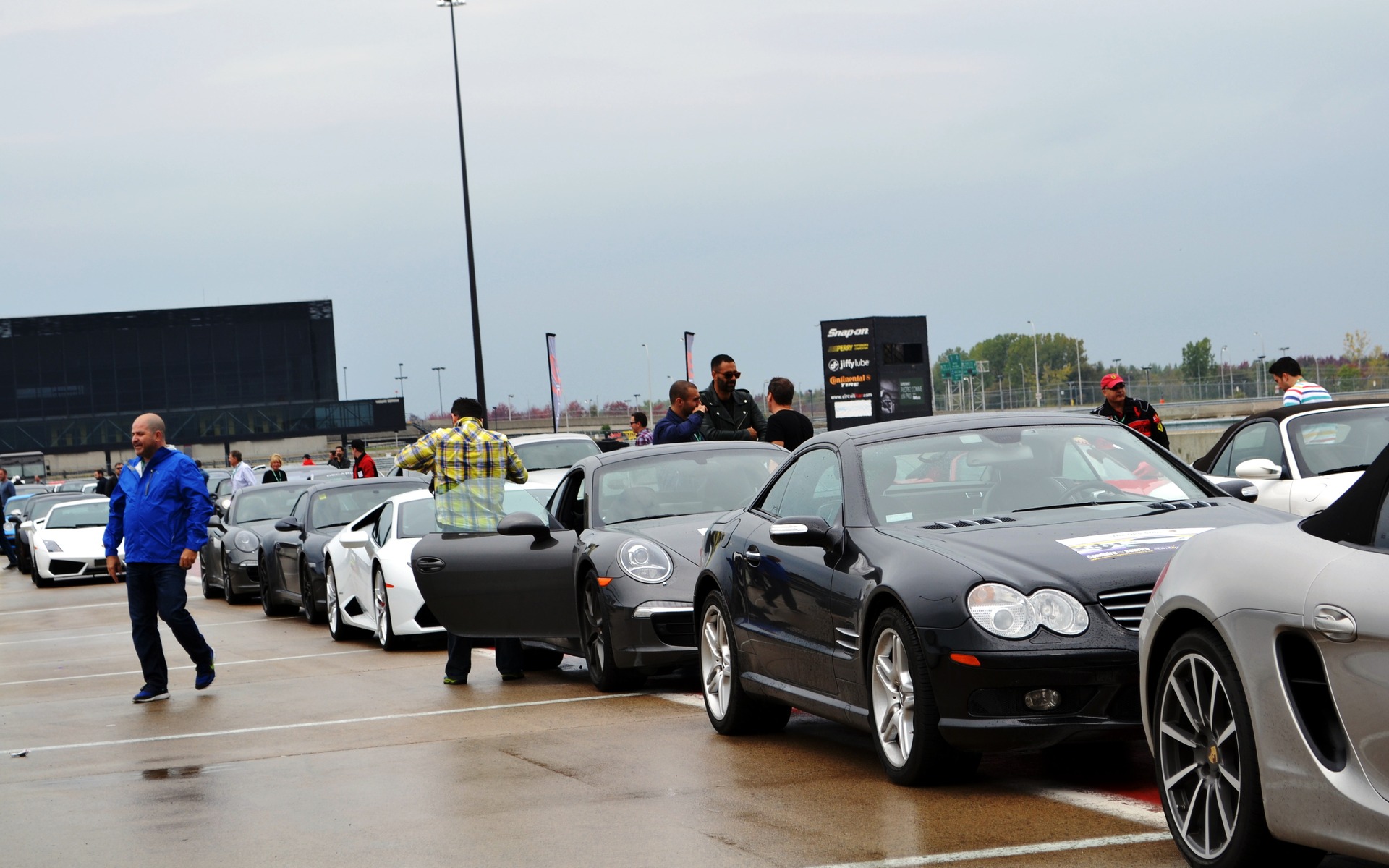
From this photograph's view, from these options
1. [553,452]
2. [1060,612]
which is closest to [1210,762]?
[1060,612]

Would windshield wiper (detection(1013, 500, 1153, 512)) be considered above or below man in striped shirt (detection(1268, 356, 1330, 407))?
below

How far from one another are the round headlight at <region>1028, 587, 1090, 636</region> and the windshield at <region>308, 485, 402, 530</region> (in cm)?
1249

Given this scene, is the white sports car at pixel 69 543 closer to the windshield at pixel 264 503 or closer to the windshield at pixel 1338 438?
the windshield at pixel 264 503

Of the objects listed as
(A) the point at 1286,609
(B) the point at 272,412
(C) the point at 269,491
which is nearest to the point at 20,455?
(B) the point at 272,412

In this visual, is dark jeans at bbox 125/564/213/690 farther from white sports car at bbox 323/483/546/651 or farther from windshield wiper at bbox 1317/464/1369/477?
windshield wiper at bbox 1317/464/1369/477

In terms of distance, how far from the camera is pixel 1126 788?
263 inches

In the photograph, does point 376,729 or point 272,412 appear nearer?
point 376,729

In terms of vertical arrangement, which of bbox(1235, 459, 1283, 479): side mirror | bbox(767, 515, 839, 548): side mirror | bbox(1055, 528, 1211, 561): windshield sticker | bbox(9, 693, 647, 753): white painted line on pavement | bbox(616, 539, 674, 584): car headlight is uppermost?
bbox(767, 515, 839, 548): side mirror

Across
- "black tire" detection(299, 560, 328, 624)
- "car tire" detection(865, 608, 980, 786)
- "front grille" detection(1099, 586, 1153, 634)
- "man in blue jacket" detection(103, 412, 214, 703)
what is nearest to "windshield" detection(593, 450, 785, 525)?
"man in blue jacket" detection(103, 412, 214, 703)

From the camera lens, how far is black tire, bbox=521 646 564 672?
12.8 m

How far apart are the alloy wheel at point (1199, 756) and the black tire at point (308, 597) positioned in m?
13.3

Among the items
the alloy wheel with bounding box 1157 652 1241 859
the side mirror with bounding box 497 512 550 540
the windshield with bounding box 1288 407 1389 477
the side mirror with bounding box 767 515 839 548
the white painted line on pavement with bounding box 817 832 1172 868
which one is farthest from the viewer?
the windshield with bounding box 1288 407 1389 477

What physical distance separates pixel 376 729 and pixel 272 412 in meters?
98.1

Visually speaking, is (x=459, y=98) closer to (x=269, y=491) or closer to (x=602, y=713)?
(x=269, y=491)
